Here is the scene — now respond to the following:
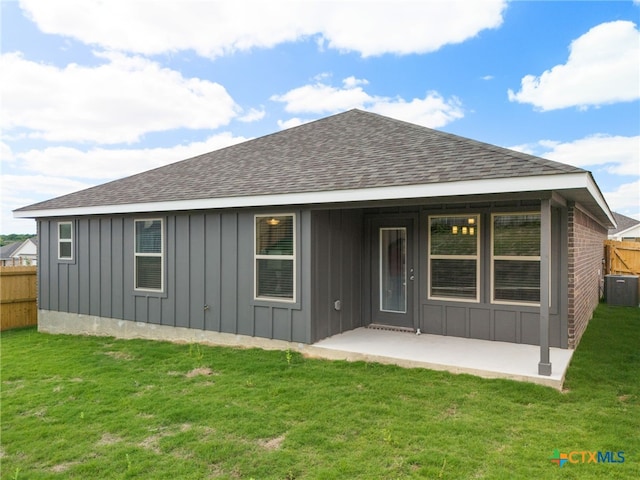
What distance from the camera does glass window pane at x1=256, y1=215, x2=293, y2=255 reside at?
6.27 metres

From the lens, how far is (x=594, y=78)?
15.7 m

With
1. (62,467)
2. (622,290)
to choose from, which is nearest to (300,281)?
(62,467)

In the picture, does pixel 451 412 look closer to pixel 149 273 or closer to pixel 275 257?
pixel 275 257

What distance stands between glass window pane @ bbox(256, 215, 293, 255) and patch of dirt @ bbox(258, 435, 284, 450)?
322 centimetres

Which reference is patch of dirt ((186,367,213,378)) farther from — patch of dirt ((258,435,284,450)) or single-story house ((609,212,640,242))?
single-story house ((609,212,640,242))

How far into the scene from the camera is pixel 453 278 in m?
6.48

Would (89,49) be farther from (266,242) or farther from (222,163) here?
(266,242)

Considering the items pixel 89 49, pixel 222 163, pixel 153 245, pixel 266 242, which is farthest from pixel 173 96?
pixel 266 242

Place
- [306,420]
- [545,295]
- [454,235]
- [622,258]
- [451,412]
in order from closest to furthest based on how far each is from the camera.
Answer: [306,420] < [451,412] < [545,295] < [454,235] < [622,258]

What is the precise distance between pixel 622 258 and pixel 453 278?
35.1 feet

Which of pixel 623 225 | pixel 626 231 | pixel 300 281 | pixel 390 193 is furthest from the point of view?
pixel 626 231

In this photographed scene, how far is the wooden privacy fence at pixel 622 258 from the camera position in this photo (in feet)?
43.6

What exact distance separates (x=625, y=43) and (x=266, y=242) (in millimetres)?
12207

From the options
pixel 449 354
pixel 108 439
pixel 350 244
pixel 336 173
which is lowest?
pixel 108 439
